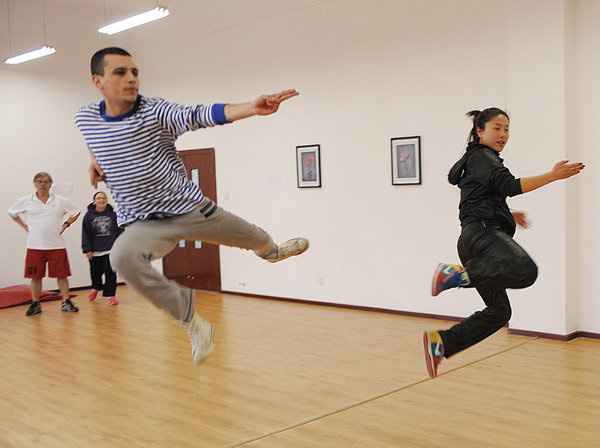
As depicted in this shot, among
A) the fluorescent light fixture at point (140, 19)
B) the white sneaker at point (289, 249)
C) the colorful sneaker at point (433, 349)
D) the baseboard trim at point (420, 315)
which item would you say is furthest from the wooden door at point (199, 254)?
the colorful sneaker at point (433, 349)

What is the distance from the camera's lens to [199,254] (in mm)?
10211

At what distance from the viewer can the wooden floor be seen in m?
3.99

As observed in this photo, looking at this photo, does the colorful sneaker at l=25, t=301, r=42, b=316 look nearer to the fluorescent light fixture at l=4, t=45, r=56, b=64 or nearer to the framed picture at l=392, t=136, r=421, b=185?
the fluorescent light fixture at l=4, t=45, r=56, b=64

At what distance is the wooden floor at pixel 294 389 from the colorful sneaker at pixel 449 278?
95cm

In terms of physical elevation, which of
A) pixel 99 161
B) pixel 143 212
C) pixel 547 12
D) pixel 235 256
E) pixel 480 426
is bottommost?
pixel 480 426

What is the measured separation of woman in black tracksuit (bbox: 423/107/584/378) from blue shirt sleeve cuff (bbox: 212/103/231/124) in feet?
5.22

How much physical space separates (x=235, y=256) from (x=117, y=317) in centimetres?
213

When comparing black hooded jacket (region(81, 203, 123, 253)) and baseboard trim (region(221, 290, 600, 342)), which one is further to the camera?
black hooded jacket (region(81, 203, 123, 253))

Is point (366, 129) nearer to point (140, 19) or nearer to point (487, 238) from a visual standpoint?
point (140, 19)

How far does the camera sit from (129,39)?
35.5 feet

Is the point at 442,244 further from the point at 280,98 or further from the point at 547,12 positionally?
the point at 280,98

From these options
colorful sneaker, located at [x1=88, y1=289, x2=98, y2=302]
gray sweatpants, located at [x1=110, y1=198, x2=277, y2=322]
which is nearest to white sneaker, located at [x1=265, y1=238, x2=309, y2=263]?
gray sweatpants, located at [x1=110, y1=198, x2=277, y2=322]

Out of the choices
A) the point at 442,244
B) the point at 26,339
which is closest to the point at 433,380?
the point at 442,244

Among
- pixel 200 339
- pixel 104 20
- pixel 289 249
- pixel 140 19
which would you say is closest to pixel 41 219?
pixel 140 19
